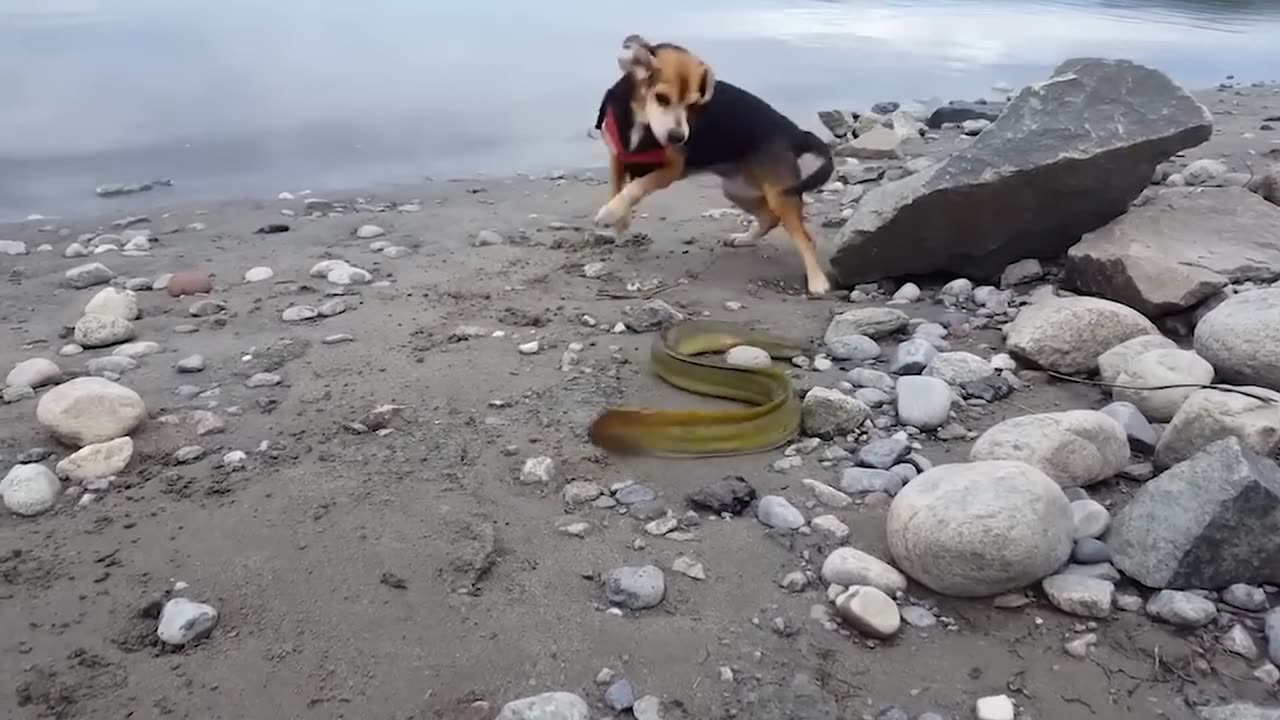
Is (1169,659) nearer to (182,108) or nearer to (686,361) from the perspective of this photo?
(686,361)

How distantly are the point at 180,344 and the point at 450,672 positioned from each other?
2.40 metres

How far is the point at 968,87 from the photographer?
11008mm

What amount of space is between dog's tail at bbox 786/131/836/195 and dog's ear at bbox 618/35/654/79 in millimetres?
857

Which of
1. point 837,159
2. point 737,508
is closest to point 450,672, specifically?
point 737,508

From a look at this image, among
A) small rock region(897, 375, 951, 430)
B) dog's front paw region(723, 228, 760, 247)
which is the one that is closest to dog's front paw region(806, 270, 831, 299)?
dog's front paw region(723, 228, 760, 247)

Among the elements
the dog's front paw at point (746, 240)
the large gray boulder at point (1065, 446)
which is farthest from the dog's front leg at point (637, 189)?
the large gray boulder at point (1065, 446)

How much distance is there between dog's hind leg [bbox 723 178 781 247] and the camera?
17.0 ft

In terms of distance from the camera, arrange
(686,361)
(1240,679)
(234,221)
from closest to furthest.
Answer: (1240,679), (686,361), (234,221)

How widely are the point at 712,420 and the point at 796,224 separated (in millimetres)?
2197

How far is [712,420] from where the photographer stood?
2.96 metres

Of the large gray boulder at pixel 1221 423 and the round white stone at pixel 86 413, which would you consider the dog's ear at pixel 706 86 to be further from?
the round white stone at pixel 86 413

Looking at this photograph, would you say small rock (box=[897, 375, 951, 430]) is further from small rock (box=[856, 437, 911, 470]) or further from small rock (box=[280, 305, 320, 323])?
small rock (box=[280, 305, 320, 323])

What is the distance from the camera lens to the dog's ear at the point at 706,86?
475 cm

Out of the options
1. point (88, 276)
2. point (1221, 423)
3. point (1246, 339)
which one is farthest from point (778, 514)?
point (88, 276)
